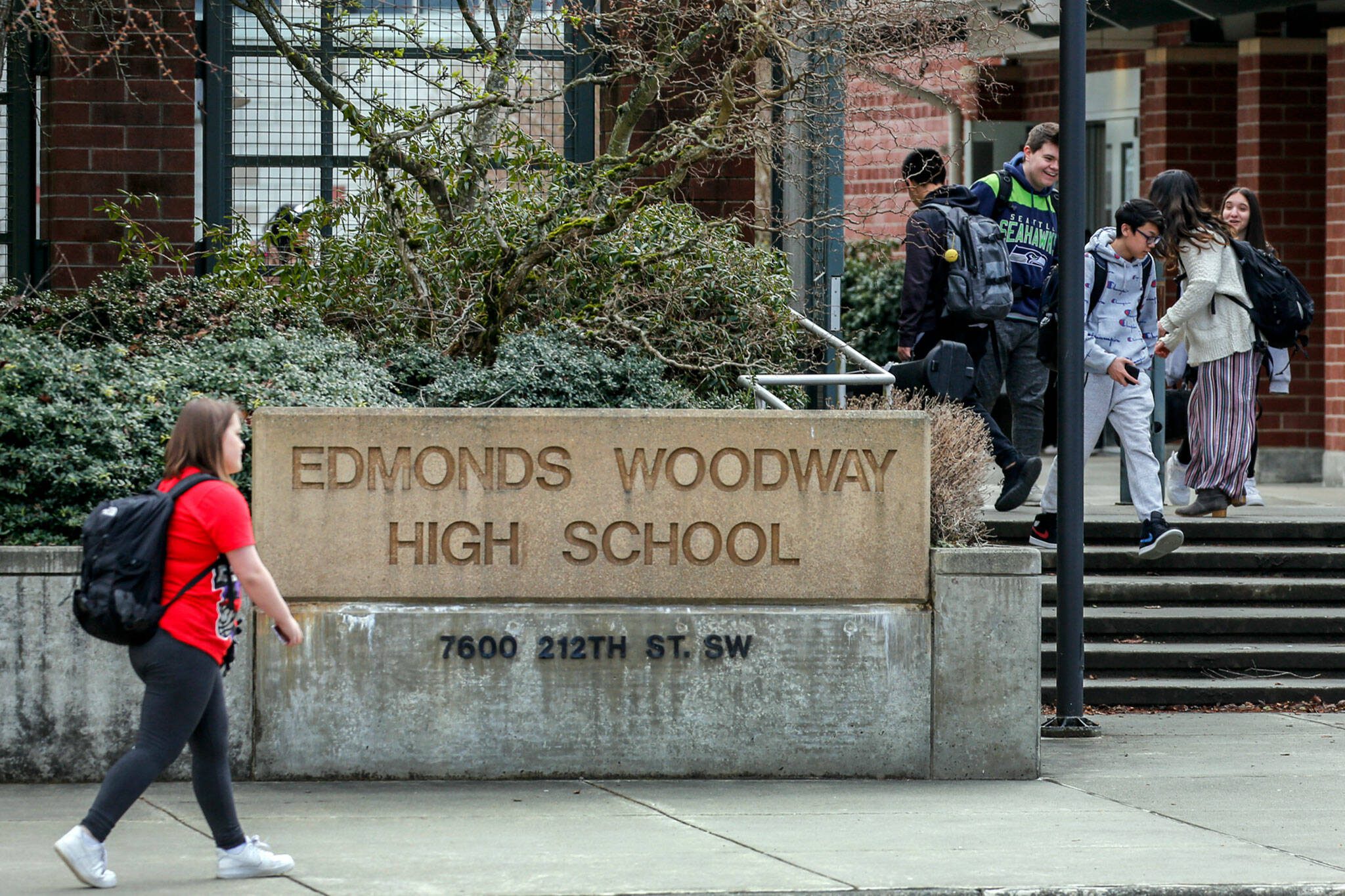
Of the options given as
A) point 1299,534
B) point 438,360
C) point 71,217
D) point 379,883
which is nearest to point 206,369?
point 438,360

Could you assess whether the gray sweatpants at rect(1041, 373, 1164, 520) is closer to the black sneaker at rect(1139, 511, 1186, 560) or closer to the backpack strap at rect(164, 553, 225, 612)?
the black sneaker at rect(1139, 511, 1186, 560)

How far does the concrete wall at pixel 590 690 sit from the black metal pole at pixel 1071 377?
2.20ft

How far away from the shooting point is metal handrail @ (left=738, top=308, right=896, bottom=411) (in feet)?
28.7

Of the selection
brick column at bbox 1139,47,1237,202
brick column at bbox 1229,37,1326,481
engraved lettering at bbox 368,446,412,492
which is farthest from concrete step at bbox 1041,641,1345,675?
brick column at bbox 1139,47,1237,202

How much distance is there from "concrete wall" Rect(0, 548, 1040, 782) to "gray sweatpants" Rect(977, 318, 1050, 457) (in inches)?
108

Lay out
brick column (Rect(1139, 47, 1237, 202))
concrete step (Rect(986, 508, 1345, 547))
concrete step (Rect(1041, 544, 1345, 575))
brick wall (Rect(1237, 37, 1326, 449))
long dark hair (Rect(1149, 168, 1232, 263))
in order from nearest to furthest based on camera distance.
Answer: concrete step (Rect(1041, 544, 1345, 575))
concrete step (Rect(986, 508, 1345, 547))
long dark hair (Rect(1149, 168, 1232, 263))
brick wall (Rect(1237, 37, 1326, 449))
brick column (Rect(1139, 47, 1237, 202))

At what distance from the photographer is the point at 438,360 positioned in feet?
30.2

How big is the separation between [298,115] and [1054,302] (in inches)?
200

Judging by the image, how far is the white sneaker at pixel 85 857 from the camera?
5.67 meters

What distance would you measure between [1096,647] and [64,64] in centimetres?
711

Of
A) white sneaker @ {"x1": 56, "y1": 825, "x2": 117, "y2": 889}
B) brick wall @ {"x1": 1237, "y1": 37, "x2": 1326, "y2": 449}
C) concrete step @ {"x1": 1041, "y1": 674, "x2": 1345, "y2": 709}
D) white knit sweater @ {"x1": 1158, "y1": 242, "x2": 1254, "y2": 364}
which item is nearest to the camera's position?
white sneaker @ {"x1": 56, "y1": 825, "x2": 117, "y2": 889}

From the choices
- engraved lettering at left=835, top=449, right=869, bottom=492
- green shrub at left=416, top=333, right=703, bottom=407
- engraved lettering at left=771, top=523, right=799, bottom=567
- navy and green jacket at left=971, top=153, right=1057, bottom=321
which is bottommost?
engraved lettering at left=771, top=523, right=799, bottom=567

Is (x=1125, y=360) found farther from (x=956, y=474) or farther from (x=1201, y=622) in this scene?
(x=956, y=474)

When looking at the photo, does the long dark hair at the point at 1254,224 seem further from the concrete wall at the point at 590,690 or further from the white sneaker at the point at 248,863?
the white sneaker at the point at 248,863
